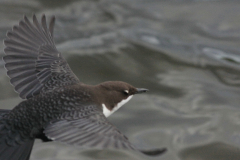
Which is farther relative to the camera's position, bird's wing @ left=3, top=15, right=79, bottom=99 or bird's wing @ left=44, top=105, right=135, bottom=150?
bird's wing @ left=3, top=15, right=79, bottom=99

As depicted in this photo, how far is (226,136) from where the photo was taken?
20.9 feet

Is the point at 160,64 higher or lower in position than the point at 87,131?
lower

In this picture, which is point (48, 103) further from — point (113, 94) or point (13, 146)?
point (113, 94)

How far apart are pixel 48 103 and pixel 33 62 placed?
888 mm

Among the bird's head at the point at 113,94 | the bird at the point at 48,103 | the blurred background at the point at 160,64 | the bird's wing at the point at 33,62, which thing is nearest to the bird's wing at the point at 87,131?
the bird at the point at 48,103

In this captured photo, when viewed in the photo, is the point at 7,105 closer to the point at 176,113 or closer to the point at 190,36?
the point at 176,113

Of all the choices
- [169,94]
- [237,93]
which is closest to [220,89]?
[237,93]

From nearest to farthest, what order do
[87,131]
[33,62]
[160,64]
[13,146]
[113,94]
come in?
[87,131], [13,146], [113,94], [33,62], [160,64]

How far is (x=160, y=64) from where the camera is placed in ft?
25.5

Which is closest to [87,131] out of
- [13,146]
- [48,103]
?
[48,103]

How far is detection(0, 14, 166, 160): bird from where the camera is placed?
12.6 feet

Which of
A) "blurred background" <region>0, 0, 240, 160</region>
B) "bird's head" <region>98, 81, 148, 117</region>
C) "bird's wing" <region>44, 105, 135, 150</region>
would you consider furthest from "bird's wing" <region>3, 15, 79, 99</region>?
"blurred background" <region>0, 0, 240, 160</region>

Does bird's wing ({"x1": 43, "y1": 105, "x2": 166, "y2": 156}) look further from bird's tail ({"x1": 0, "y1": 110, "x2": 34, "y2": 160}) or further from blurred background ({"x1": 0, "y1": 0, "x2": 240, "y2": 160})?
blurred background ({"x1": 0, "y1": 0, "x2": 240, "y2": 160})

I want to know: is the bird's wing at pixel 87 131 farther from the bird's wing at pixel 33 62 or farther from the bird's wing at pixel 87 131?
the bird's wing at pixel 33 62
